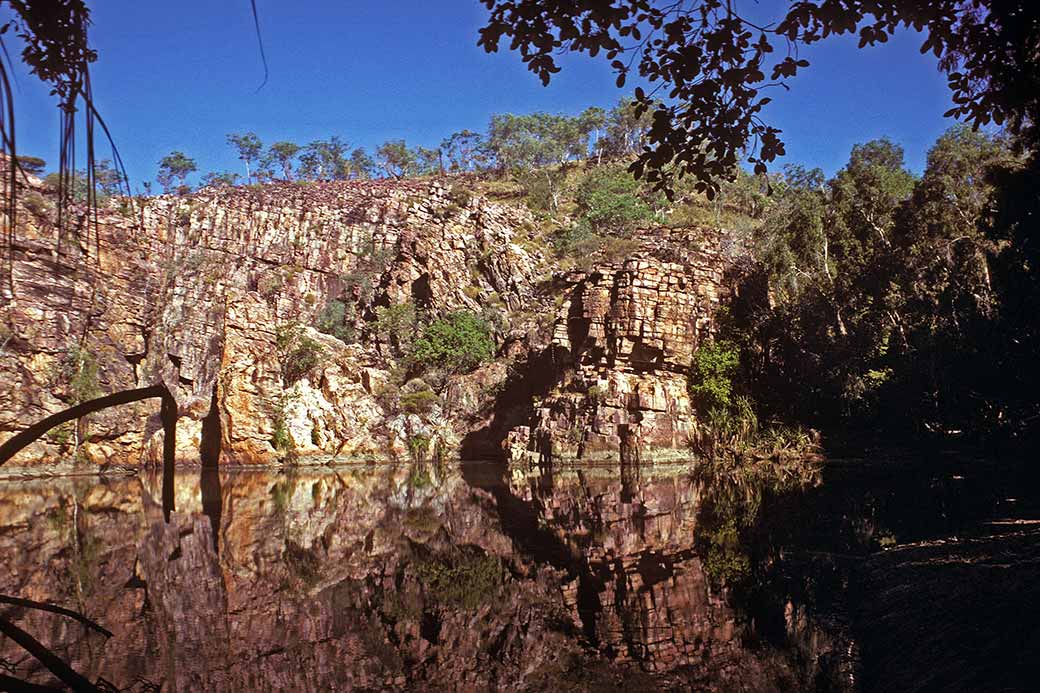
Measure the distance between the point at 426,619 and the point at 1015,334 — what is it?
22.6 m

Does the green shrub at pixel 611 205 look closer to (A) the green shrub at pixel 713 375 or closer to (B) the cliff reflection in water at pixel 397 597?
(A) the green shrub at pixel 713 375

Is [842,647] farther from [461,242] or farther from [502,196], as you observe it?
[502,196]

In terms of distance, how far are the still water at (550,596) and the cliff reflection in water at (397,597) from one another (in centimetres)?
3

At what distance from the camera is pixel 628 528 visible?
1146cm

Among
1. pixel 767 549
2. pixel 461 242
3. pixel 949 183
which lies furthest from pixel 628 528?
pixel 461 242

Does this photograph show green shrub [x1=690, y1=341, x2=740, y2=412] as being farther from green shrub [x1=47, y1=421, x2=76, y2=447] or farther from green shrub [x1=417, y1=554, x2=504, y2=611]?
green shrub [x1=47, y1=421, x2=76, y2=447]

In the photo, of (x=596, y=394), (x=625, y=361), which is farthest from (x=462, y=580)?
(x=625, y=361)

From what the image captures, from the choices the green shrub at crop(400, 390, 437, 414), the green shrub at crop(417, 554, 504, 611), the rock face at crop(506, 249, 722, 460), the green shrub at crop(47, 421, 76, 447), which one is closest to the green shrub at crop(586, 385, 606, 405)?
the rock face at crop(506, 249, 722, 460)

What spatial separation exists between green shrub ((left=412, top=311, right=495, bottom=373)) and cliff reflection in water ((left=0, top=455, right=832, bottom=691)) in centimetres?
2715

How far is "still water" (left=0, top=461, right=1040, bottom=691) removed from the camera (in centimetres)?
484

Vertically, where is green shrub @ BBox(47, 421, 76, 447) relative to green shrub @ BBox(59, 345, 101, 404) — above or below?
below

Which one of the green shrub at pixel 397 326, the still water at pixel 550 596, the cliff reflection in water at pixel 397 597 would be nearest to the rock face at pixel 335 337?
the green shrub at pixel 397 326

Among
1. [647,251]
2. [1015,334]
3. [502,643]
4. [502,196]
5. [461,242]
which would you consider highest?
[502,196]

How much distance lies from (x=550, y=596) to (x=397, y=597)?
4.87 feet
